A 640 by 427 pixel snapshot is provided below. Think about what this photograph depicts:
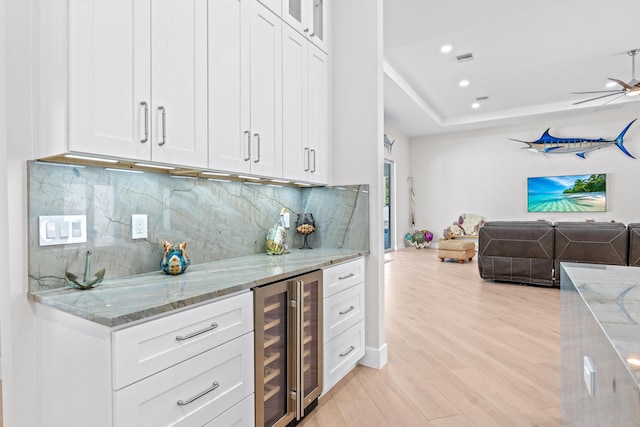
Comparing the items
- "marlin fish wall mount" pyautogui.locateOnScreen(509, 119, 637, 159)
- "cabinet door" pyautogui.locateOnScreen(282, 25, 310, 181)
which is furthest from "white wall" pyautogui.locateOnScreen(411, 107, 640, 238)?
"cabinet door" pyautogui.locateOnScreen(282, 25, 310, 181)

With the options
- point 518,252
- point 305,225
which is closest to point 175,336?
point 305,225

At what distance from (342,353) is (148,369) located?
1.31 metres

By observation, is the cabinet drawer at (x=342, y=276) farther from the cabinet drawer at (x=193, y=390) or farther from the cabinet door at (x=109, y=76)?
the cabinet door at (x=109, y=76)

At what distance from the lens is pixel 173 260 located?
1.58 m

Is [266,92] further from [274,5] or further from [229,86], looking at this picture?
[274,5]

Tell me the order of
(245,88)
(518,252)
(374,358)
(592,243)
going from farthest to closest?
(518,252) → (592,243) → (374,358) → (245,88)

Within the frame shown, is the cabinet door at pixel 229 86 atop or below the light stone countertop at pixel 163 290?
atop

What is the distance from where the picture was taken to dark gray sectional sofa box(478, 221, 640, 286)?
4227 mm

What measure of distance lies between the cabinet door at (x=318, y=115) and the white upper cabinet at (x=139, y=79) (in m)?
0.89

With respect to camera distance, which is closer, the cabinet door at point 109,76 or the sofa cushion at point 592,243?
the cabinet door at point 109,76

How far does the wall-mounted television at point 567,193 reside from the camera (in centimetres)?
753

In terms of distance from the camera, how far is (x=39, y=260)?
1.26 metres

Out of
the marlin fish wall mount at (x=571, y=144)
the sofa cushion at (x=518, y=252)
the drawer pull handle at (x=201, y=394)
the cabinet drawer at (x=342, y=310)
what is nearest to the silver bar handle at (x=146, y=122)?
the drawer pull handle at (x=201, y=394)

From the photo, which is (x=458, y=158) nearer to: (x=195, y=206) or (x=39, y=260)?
(x=195, y=206)
